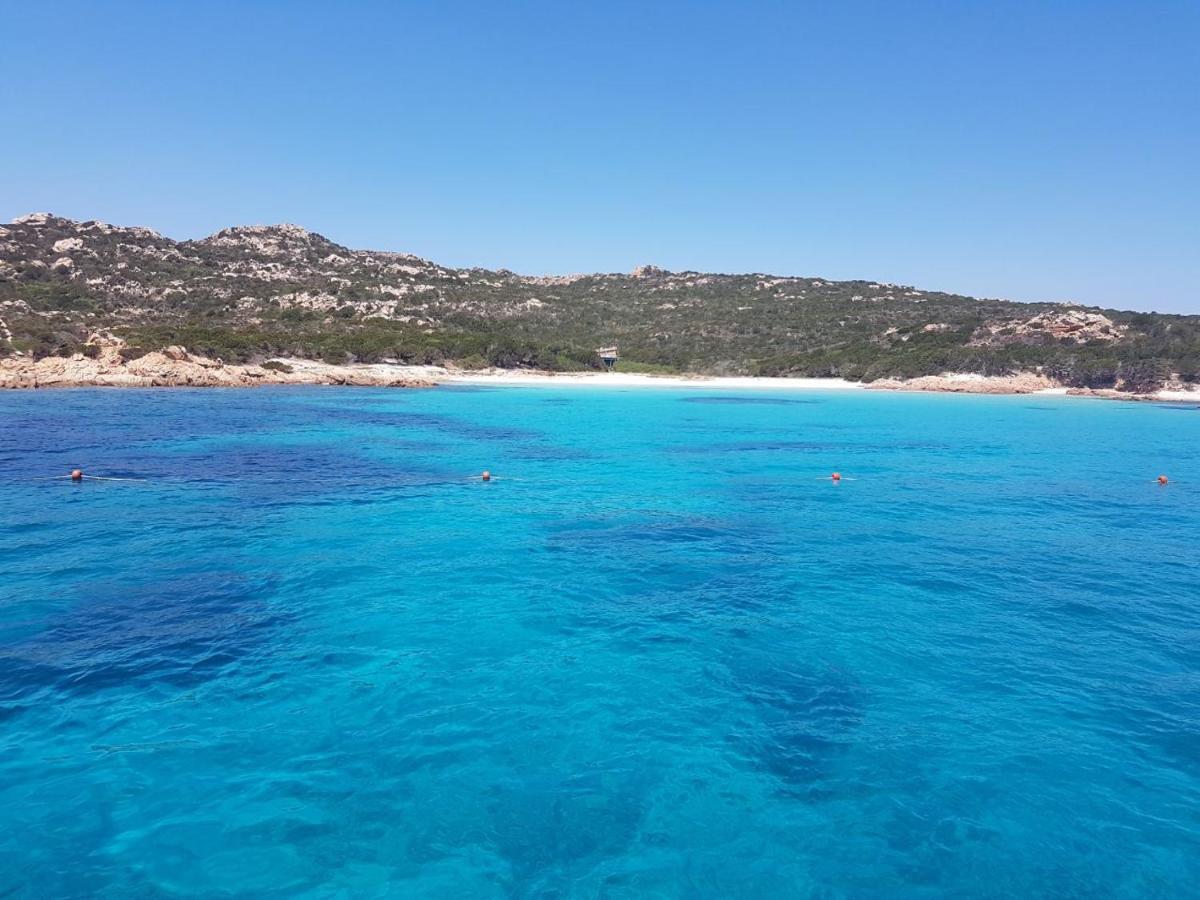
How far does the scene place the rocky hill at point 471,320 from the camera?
70062 mm

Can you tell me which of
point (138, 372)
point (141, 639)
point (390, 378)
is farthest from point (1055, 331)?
point (141, 639)

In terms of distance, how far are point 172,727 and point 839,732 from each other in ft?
Answer: 25.7

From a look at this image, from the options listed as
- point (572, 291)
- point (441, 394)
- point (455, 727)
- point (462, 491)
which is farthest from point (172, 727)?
point (572, 291)

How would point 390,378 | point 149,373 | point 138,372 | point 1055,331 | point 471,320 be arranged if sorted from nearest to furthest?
point 138,372, point 149,373, point 390,378, point 1055,331, point 471,320

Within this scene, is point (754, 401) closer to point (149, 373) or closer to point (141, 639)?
point (149, 373)

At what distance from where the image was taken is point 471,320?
312 feet

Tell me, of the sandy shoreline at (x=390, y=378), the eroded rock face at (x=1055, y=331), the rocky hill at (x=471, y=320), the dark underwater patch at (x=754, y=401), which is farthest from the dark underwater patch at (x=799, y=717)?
the eroded rock face at (x=1055, y=331)

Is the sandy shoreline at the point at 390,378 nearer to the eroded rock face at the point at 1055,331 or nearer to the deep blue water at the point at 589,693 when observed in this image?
the eroded rock face at the point at 1055,331

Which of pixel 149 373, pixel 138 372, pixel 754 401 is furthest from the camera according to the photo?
pixel 754 401

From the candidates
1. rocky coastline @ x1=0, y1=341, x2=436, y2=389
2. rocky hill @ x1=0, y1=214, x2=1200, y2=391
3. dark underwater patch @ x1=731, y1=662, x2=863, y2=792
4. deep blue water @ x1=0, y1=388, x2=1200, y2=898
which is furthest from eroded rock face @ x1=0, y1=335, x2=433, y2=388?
dark underwater patch @ x1=731, y1=662, x2=863, y2=792

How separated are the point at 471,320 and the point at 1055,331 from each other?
7295 cm

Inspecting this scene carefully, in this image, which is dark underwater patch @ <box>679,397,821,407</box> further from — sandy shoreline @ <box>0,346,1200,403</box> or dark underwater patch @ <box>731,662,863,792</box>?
dark underwater patch @ <box>731,662,863,792</box>

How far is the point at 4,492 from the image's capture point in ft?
61.8

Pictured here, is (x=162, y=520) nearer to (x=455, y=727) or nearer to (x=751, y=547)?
(x=455, y=727)
